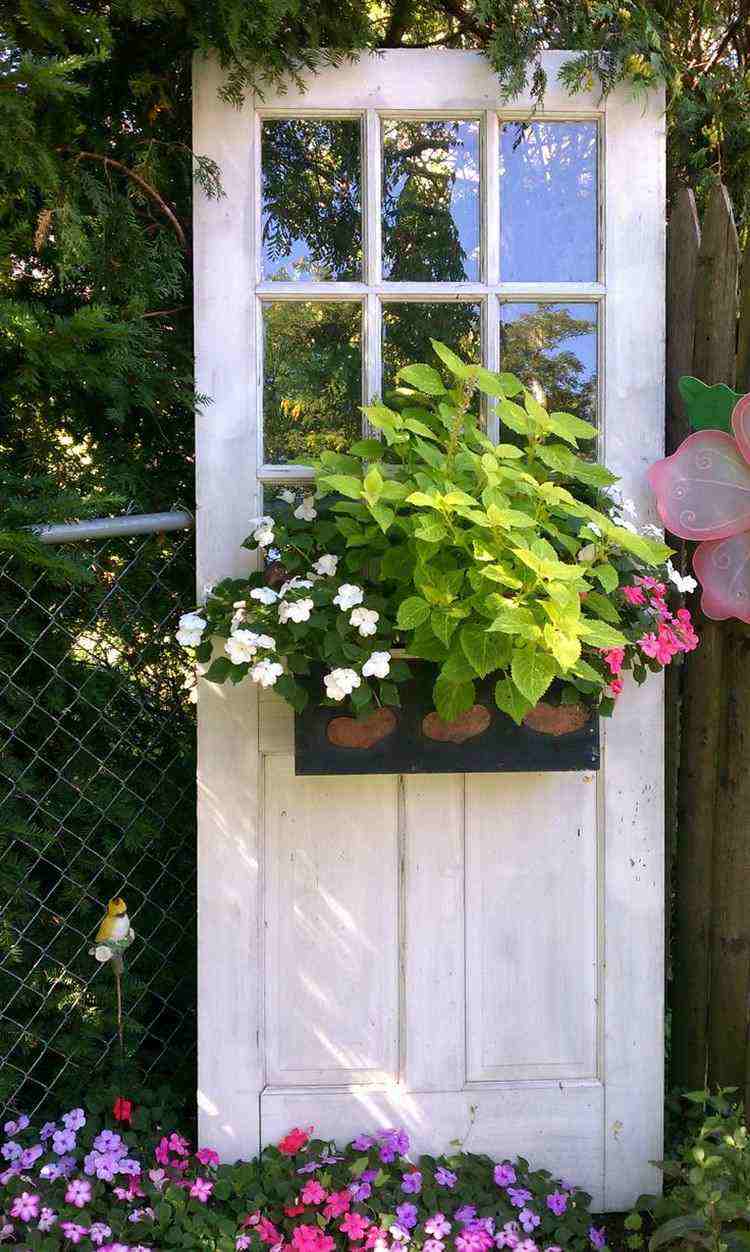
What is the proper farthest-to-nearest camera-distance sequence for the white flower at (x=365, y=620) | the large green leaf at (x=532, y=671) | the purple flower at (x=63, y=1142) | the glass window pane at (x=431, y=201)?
the glass window pane at (x=431, y=201)
the purple flower at (x=63, y=1142)
the white flower at (x=365, y=620)
the large green leaf at (x=532, y=671)

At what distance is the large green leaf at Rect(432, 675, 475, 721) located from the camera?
181 cm

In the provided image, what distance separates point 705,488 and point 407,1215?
1552 millimetres

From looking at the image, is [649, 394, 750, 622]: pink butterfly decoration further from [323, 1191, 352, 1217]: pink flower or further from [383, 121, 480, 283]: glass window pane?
[323, 1191, 352, 1217]: pink flower

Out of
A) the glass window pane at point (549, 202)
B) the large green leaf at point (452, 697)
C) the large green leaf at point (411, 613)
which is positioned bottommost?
the large green leaf at point (452, 697)

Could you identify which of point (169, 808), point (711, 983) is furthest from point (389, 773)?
point (711, 983)

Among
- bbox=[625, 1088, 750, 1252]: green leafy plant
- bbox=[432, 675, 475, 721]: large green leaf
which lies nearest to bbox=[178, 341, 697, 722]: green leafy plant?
bbox=[432, 675, 475, 721]: large green leaf

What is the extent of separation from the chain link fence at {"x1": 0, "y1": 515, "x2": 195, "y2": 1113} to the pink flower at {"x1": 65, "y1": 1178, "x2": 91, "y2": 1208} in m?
0.27

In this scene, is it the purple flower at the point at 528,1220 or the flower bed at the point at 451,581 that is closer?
the flower bed at the point at 451,581

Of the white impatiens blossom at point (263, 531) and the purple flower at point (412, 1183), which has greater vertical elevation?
the white impatiens blossom at point (263, 531)

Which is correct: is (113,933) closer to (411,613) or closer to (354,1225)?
(354,1225)

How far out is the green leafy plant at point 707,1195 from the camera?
1794mm

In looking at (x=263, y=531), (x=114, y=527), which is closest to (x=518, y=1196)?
(x=263, y=531)

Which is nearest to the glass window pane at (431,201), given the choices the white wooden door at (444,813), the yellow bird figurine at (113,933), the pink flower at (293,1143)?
the white wooden door at (444,813)

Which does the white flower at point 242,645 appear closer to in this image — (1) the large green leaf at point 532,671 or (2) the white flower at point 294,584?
(2) the white flower at point 294,584
